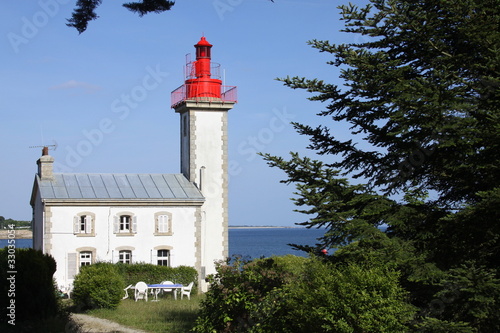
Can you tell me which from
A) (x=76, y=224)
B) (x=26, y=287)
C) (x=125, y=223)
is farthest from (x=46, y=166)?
(x=26, y=287)

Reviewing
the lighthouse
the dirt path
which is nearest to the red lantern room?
the lighthouse

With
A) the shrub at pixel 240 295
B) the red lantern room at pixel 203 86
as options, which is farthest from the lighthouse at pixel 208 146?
the shrub at pixel 240 295

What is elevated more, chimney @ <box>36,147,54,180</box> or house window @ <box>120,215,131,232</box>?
chimney @ <box>36,147,54,180</box>

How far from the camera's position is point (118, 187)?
32375 mm

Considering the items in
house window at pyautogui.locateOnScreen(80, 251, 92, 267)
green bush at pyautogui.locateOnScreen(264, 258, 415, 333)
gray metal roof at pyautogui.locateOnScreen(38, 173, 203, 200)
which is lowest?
house window at pyautogui.locateOnScreen(80, 251, 92, 267)

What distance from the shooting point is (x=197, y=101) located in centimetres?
3366

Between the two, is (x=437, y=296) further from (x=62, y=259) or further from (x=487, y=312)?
(x=62, y=259)

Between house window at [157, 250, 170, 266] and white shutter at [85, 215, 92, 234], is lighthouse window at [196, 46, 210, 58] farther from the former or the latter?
house window at [157, 250, 170, 266]

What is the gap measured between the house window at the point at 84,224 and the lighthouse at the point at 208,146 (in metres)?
5.15

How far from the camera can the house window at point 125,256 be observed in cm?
3123

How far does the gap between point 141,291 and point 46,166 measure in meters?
9.76

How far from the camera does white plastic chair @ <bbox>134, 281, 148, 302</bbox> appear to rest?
82.3 ft

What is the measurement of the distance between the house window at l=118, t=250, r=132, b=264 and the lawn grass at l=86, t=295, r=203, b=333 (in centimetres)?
671

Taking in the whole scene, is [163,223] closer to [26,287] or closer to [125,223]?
[125,223]
